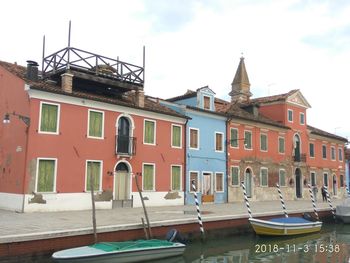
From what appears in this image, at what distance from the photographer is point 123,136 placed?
22.4 m

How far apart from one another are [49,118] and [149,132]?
6559 mm

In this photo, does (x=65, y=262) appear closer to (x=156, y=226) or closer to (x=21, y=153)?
(x=156, y=226)

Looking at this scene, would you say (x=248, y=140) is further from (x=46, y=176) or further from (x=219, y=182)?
(x=46, y=176)

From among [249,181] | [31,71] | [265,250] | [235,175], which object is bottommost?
[265,250]

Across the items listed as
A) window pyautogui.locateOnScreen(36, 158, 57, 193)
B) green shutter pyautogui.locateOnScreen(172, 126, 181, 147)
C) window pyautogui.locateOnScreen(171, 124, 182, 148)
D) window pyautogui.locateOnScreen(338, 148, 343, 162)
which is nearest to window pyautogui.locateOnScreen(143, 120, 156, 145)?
window pyautogui.locateOnScreen(171, 124, 182, 148)

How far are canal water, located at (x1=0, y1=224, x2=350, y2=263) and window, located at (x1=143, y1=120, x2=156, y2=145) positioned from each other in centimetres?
831

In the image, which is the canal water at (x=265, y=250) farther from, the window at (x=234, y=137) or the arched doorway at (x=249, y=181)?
the window at (x=234, y=137)

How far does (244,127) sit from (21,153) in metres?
17.2

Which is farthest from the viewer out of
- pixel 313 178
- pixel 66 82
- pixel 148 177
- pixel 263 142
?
pixel 313 178

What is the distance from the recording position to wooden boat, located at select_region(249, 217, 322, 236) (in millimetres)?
17750

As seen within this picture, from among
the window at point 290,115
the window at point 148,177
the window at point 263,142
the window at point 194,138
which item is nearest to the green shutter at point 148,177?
the window at point 148,177

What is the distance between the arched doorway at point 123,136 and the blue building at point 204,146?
4829mm

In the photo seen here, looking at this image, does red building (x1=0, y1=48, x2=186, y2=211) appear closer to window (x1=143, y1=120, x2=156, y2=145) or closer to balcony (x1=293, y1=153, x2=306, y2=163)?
window (x1=143, y1=120, x2=156, y2=145)

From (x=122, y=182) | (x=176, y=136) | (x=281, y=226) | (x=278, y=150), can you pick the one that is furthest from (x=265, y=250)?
(x=278, y=150)
